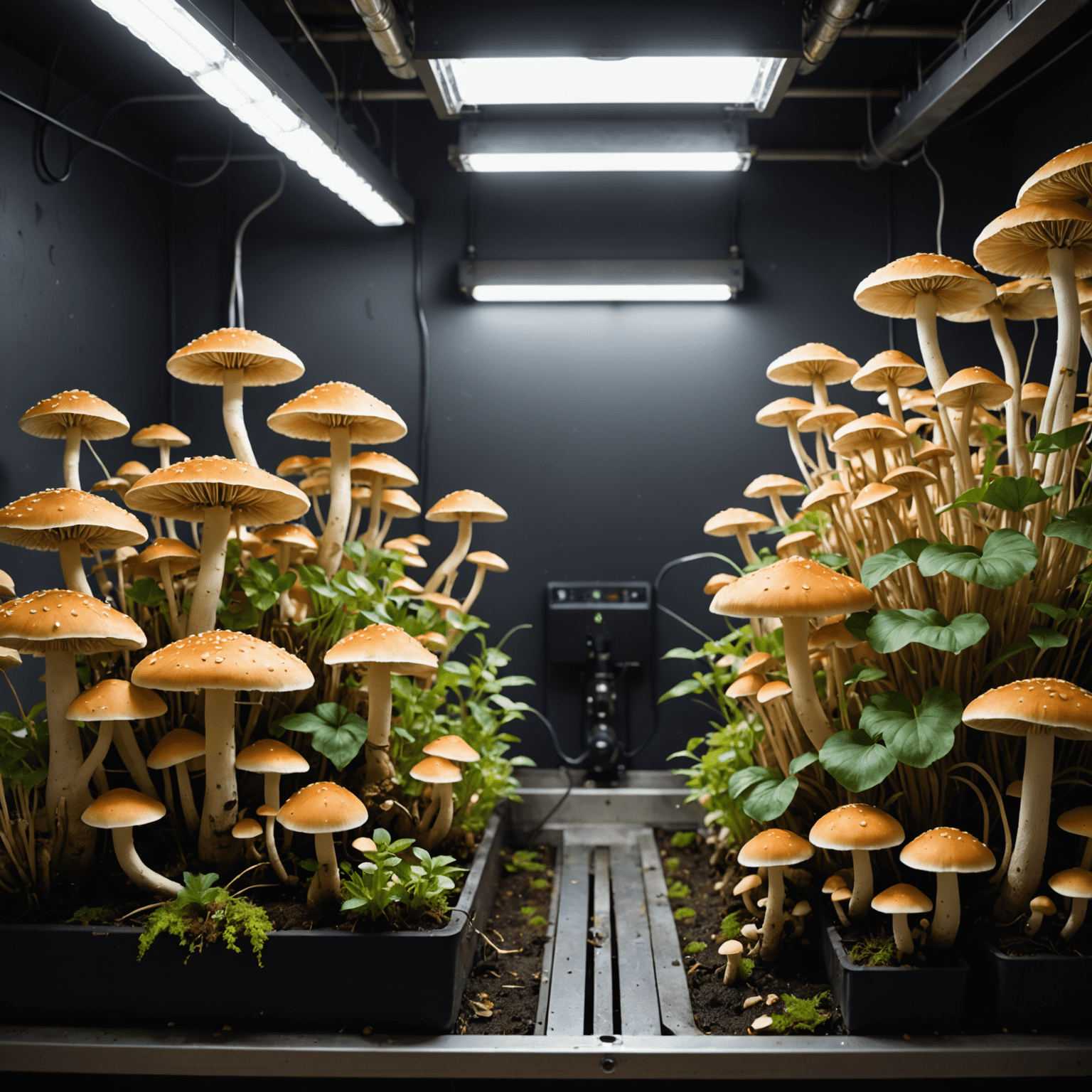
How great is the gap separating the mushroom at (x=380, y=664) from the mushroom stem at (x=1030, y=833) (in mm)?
1256

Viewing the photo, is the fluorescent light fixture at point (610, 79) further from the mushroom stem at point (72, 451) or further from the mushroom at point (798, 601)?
the mushroom at point (798, 601)

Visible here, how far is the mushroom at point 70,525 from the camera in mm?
1492

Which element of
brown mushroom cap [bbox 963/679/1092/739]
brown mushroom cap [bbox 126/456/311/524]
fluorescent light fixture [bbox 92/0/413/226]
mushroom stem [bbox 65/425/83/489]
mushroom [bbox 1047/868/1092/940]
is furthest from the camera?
mushroom stem [bbox 65/425/83/489]

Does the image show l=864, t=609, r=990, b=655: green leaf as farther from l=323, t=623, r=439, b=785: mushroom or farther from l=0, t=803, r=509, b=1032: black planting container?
l=0, t=803, r=509, b=1032: black planting container

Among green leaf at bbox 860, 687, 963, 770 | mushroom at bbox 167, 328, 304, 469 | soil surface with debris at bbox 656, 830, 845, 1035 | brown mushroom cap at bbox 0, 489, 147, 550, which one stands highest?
mushroom at bbox 167, 328, 304, 469

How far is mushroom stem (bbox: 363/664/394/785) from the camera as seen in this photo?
1773 millimetres

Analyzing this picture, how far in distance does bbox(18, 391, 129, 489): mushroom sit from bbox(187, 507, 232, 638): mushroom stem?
384 mm

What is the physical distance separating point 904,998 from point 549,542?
2.27 metres

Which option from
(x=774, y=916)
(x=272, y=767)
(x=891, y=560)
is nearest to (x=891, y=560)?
(x=891, y=560)

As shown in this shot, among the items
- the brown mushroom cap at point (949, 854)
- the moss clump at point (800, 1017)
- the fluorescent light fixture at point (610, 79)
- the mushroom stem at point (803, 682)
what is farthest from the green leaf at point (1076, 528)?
the fluorescent light fixture at point (610, 79)

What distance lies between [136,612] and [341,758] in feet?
2.44

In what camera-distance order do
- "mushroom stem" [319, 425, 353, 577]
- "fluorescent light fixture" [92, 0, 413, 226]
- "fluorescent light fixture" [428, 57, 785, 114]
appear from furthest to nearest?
"fluorescent light fixture" [428, 57, 785, 114] < "mushroom stem" [319, 425, 353, 577] < "fluorescent light fixture" [92, 0, 413, 226]

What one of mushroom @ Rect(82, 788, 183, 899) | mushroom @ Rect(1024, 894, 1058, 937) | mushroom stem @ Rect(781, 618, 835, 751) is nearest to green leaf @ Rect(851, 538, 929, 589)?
mushroom stem @ Rect(781, 618, 835, 751)

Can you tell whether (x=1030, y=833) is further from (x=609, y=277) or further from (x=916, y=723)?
(x=609, y=277)
